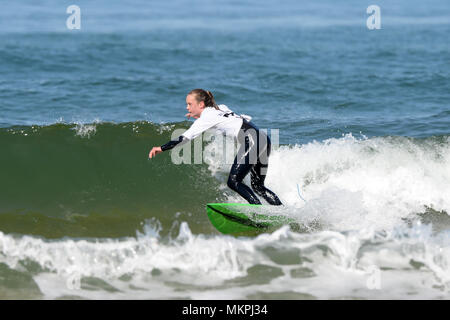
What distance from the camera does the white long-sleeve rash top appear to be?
6816 millimetres

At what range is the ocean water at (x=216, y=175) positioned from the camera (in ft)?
21.6

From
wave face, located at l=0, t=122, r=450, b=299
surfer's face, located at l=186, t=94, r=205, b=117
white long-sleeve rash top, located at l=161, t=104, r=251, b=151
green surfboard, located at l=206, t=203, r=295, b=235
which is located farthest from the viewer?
green surfboard, located at l=206, t=203, r=295, b=235

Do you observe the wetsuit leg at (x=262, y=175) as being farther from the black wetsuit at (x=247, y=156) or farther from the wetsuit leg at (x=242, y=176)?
the wetsuit leg at (x=242, y=176)

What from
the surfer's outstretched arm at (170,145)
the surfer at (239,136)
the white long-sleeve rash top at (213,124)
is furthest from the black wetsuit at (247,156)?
the surfer's outstretched arm at (170,145)

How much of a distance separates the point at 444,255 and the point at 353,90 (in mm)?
9615

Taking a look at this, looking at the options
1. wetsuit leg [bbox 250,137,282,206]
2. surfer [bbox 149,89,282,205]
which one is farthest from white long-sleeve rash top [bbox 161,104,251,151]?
wetsuit leg [bbox 250,137,282,206]

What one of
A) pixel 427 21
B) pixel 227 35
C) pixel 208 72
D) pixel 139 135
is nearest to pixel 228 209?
pixel 139 135

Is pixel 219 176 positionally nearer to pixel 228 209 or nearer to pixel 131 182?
pixel 131 182

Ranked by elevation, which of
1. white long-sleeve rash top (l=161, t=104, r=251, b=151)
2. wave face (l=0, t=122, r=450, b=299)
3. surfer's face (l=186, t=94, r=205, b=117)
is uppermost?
surfer's face (l=186, t=94, r=205, b=117)

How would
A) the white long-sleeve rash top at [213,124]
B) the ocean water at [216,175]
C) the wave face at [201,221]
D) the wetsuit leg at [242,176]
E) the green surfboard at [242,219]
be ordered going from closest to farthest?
the wave face at [201,221], the ocean water at [216,175], the white long-sleeve rash top at [213,124], the wetsuit leg at [242,176], the green surfboard at [242,219]

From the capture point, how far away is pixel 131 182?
378 inches

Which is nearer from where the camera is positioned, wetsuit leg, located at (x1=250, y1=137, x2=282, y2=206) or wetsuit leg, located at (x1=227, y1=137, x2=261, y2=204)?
wetsuit leg, located at (x1=227, y1=137, x2=261, y2=204)

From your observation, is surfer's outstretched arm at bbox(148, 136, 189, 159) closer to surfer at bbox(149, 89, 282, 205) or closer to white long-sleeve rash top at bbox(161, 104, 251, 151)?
white long-sleeve rash top at bbox(161, 104, 251, 151)

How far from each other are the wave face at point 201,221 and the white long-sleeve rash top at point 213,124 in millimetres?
1162
